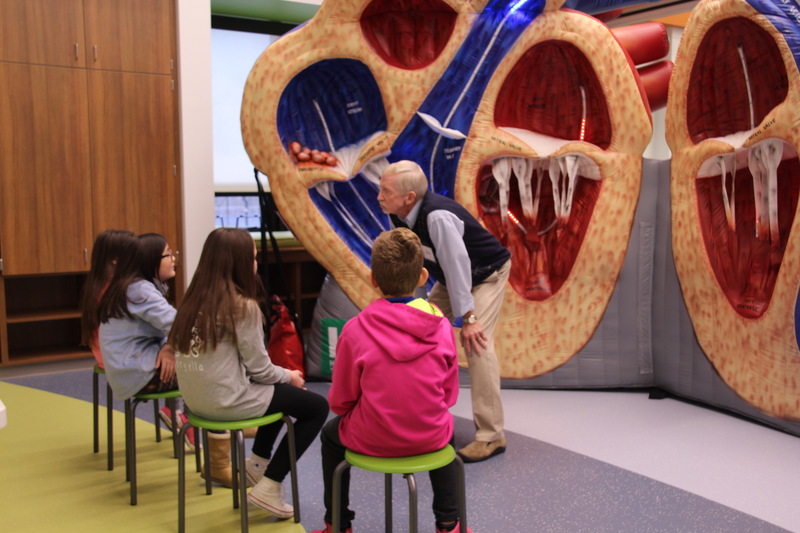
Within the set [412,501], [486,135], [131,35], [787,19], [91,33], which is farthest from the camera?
[131,35]

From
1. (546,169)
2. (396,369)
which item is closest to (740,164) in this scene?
(546,169)

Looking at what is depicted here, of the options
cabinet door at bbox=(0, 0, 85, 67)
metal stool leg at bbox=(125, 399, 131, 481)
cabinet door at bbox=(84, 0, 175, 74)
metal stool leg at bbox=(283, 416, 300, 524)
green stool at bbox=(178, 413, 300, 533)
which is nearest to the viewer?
green stool at bbox=(178, 413, 300, 533)

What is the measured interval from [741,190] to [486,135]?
126 centimetres

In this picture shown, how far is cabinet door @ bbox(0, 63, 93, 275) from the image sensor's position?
4445 millimetres

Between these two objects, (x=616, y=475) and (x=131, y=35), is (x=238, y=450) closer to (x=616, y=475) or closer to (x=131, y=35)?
(x=616, y=475)

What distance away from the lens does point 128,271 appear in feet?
8.81

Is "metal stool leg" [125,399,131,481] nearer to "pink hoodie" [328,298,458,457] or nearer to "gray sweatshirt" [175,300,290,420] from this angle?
"gray sweatshirt" [175,300,290,420]

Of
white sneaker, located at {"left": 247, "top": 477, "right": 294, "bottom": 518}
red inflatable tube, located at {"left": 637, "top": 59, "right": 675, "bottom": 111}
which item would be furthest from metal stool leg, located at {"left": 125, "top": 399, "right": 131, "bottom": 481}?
red inflatable tube, located at {"left": 637, "top": 59, "right": 675, "bottom": 111}

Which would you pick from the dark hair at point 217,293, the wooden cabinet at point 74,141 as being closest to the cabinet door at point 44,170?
the wooden cabinet at point 74,141

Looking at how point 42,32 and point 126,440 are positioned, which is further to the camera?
point 42,32

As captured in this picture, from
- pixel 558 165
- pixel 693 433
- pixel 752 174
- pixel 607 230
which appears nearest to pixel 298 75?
pixel 558 165

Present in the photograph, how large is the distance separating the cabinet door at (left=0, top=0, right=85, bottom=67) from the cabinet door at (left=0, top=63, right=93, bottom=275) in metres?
0.07

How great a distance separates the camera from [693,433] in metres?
3.44

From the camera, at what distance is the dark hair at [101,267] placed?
8.91ft
